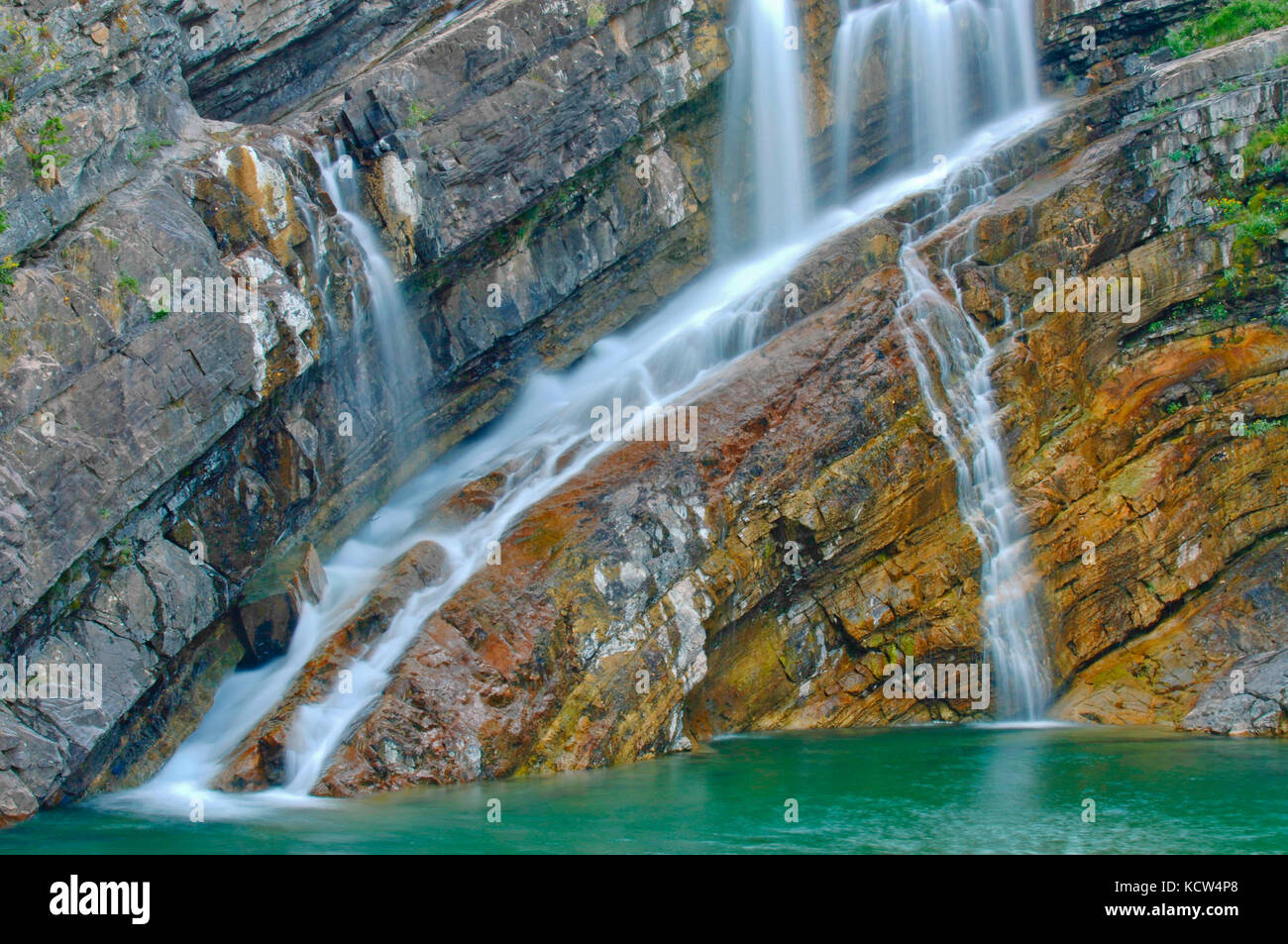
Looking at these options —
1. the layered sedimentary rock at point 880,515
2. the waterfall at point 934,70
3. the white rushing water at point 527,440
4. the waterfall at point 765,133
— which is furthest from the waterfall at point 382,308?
the waterfall at point 934,70

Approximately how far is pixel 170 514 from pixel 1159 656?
17693 mm

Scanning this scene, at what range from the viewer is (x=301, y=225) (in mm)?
18938

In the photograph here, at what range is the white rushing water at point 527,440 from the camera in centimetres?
1694

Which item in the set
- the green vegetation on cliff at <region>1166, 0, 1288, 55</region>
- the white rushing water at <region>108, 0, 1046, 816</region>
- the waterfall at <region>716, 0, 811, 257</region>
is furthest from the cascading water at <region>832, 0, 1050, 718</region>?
the green vegetation on cliff at <region>1166, 0, 1288, 55</region>

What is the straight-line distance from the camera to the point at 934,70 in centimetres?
2841

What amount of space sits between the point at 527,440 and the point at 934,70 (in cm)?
1510

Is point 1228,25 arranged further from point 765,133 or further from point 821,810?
point 821,810

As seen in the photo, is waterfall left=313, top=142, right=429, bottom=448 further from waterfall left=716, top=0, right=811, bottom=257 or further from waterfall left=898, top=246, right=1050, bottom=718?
waterfall left=898, top=246, right=1050, bottom=718

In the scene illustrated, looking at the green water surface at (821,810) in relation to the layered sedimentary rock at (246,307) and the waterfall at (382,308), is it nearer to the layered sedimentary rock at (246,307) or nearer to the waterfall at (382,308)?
the layered sedimentary rock at (246,307)

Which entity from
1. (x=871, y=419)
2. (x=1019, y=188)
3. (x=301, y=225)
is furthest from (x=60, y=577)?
(x=1019, y=188)

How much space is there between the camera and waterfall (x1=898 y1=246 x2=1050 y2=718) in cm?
2005

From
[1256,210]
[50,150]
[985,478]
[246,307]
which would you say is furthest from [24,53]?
A: [1256,210]

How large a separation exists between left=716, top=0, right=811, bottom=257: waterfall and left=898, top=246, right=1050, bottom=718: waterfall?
22.3 feet

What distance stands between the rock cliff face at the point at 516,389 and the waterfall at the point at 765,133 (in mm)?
963
